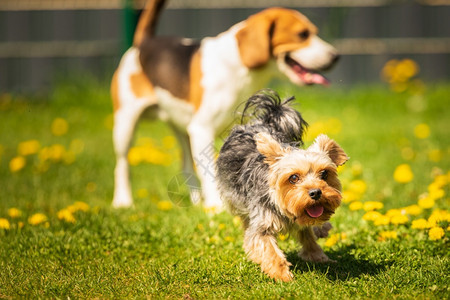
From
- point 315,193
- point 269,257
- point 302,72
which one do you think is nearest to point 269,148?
point 315,193

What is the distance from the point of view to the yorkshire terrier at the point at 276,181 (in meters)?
3.52

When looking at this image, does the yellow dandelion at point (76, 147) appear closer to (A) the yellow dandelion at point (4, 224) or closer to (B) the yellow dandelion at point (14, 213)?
(B) the yellow dandelion at point (14, 213)

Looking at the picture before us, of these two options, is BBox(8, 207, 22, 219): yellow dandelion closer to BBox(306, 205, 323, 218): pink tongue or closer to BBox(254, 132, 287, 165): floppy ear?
BBox(254, 132, 287, 165): floppy ear

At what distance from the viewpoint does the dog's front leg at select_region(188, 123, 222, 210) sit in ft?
18.4

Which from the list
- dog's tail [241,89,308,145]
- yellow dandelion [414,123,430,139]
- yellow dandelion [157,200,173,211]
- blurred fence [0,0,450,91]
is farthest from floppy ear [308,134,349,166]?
blurred fence [0,0,450,91]

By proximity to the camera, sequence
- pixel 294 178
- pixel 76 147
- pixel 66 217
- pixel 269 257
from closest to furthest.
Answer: pixel 294 178 → pixel 269 257 → pixel 66 217 → pixel 76 147

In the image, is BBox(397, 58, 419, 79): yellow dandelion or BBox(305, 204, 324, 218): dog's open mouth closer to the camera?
BBox(305, 204, 324, 218): dog's open mouth

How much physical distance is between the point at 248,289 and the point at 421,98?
7768 mm

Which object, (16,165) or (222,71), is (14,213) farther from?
(222,71)

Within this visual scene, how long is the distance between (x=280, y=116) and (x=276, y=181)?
636mm

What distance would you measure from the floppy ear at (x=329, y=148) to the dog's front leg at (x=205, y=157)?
5.94 feet

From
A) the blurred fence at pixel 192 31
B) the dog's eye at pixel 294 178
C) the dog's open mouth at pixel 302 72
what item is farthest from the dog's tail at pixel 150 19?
the blurred fence at pixel 192 31

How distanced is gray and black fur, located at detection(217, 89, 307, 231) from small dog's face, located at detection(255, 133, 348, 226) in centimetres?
17

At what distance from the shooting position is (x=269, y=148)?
3.67 metres
